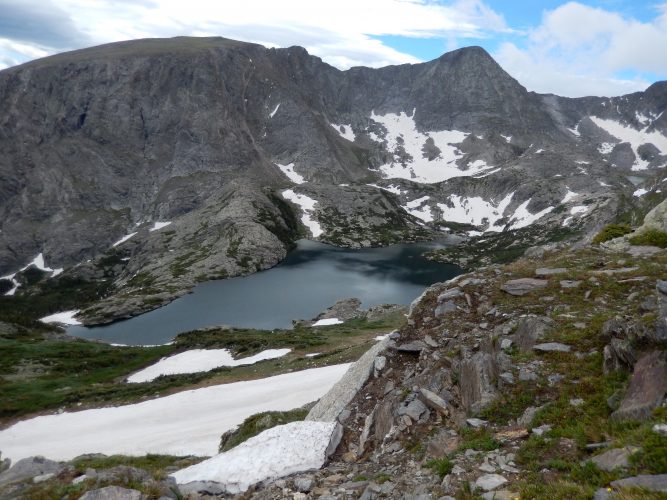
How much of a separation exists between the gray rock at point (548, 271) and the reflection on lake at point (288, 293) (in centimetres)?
8965

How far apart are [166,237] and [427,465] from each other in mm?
190397

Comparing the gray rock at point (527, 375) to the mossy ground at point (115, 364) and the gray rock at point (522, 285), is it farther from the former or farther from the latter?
the mossy ground at point (115, 364)

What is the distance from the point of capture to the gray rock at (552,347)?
1322 centimetres

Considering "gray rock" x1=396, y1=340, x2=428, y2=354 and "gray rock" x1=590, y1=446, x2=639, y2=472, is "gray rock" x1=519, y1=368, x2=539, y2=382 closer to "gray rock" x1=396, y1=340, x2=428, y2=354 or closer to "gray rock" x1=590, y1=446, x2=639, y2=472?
"gray rock" x1=590, y1=446, x2=639, y2=472

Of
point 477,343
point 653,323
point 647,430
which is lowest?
point 477,343

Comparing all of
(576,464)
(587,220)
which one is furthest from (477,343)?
(587,220)

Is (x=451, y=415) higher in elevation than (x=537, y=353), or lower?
lower

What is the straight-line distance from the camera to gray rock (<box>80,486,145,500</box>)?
32.7 ft

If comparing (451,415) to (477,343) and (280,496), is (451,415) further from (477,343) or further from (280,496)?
(280,496)

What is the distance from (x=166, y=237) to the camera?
607 feet

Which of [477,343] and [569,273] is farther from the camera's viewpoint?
[569,273]

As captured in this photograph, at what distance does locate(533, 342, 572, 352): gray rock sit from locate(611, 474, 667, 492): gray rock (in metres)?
6.65

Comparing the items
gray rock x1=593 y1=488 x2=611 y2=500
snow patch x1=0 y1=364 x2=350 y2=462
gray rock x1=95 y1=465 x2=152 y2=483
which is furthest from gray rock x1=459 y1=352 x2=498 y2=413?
snow patch x1=0 y1=364 x2=350 y2=462

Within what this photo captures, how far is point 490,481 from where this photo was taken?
8.50m
